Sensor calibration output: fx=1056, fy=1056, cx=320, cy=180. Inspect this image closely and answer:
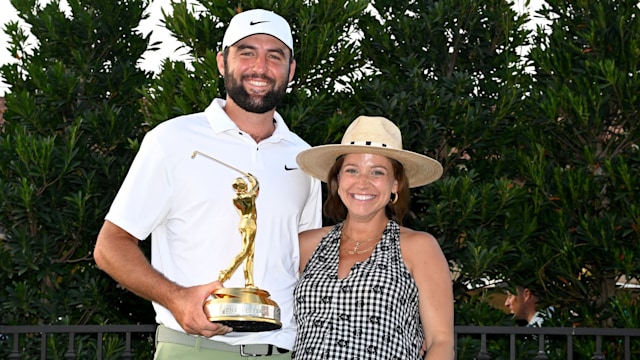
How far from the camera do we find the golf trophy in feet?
11.4

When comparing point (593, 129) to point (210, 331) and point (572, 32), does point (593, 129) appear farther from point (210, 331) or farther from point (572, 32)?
point (210, 331)

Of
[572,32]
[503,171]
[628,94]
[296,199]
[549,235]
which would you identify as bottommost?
[296,199]

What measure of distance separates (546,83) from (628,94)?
0.64m

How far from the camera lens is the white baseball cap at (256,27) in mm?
4262

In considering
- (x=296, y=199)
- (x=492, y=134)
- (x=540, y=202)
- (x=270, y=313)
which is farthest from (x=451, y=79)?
(x=270, y=313)

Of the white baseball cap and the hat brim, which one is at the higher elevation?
the white baseball cap

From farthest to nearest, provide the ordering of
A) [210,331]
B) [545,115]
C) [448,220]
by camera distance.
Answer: [545,115] → [448,220] → [210,331]

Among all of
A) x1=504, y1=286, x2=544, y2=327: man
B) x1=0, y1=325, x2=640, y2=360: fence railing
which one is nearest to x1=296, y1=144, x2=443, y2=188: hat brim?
x1=0, y1=325, x2=640, y2=360: fence railing

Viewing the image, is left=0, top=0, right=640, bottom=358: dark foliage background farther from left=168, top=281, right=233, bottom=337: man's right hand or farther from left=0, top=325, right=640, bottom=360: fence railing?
left=168, top=281, right=233, bottom=337: man's right hand

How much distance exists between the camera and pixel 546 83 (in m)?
7.66

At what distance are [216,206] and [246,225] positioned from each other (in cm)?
33

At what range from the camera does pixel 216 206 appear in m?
4.00

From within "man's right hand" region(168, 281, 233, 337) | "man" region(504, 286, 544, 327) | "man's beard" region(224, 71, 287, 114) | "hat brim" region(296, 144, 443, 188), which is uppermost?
"man's beard" region(224, 71, 287, 114)

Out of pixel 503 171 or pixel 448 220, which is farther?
pixel 503 171
